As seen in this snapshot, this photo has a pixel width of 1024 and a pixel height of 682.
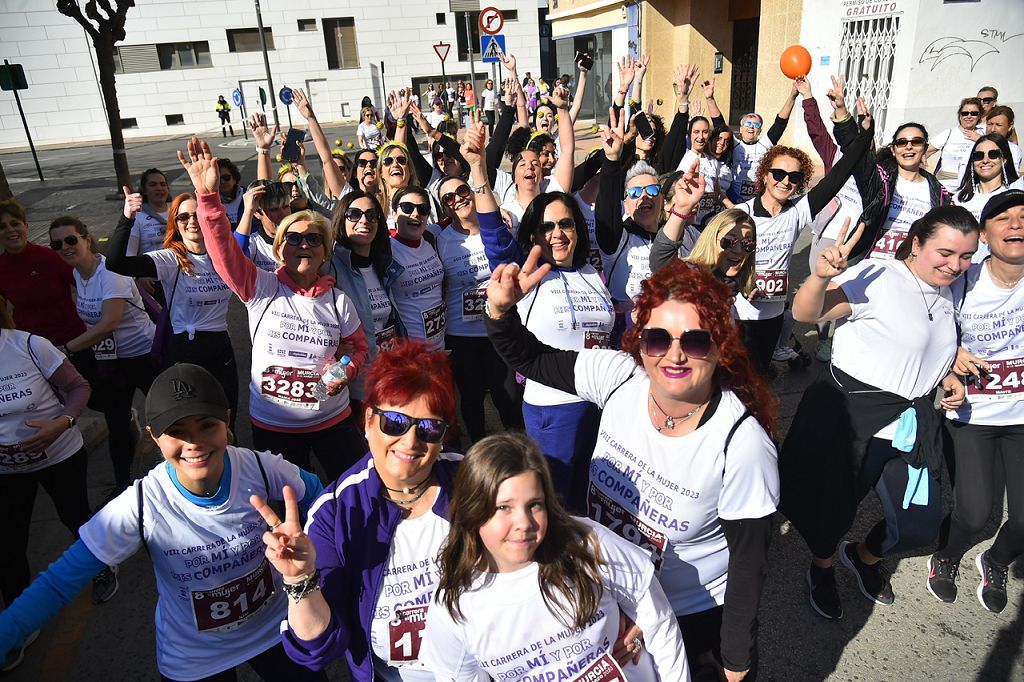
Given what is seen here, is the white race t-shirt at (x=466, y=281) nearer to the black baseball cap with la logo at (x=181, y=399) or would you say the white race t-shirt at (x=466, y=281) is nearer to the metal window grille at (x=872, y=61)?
the black baseball cap with la logo at (x=181, y=399)

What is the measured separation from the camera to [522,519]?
184 centimetres

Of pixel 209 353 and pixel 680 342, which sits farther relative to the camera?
pixel 209 353

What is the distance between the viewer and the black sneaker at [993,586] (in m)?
3.30

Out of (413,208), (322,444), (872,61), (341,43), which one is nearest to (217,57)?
(341,43)

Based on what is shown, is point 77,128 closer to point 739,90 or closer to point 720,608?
point 739,90

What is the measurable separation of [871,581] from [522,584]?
2.48 m

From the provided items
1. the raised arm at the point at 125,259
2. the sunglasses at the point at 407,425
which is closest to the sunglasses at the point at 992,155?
the sunglasses at the point at 407,425

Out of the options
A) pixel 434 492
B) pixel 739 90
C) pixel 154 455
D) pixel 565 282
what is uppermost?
pixel 739 90

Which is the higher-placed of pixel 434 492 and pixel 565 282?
pixel 565 282

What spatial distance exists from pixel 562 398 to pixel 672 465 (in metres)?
1.13

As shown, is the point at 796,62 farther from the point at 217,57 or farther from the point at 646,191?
the point at 217,57

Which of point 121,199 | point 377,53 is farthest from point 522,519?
point 377,53

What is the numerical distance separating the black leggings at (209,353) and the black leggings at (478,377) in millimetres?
1492

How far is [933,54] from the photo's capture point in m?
12.6
